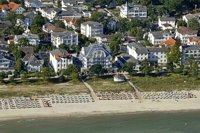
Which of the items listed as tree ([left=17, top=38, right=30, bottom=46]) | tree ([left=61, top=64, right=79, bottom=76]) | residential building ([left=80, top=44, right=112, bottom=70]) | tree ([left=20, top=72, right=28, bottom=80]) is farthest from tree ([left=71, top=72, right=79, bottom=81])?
tree ([left=17, top=38, right=30, bottom=46])

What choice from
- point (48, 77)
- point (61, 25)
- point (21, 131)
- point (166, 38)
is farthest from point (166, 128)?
point (61, 25)

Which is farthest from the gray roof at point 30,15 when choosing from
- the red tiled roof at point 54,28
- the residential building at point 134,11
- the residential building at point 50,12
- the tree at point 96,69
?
the tree at point 96,69

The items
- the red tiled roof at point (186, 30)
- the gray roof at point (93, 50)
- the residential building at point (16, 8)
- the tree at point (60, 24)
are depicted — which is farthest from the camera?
the residential building at point (16, 8)

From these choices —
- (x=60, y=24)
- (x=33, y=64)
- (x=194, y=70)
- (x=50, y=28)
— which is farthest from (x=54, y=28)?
(x=194, y=70)

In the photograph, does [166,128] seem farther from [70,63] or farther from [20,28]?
[20,28]

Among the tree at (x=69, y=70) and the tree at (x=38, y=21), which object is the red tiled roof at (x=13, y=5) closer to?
the tree at (x=38, y=21)

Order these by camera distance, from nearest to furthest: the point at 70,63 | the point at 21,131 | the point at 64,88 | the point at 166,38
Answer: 1. the point at 21,131
2. the point at 64,88
3. the point at 70,63
4. the point at 166,38
